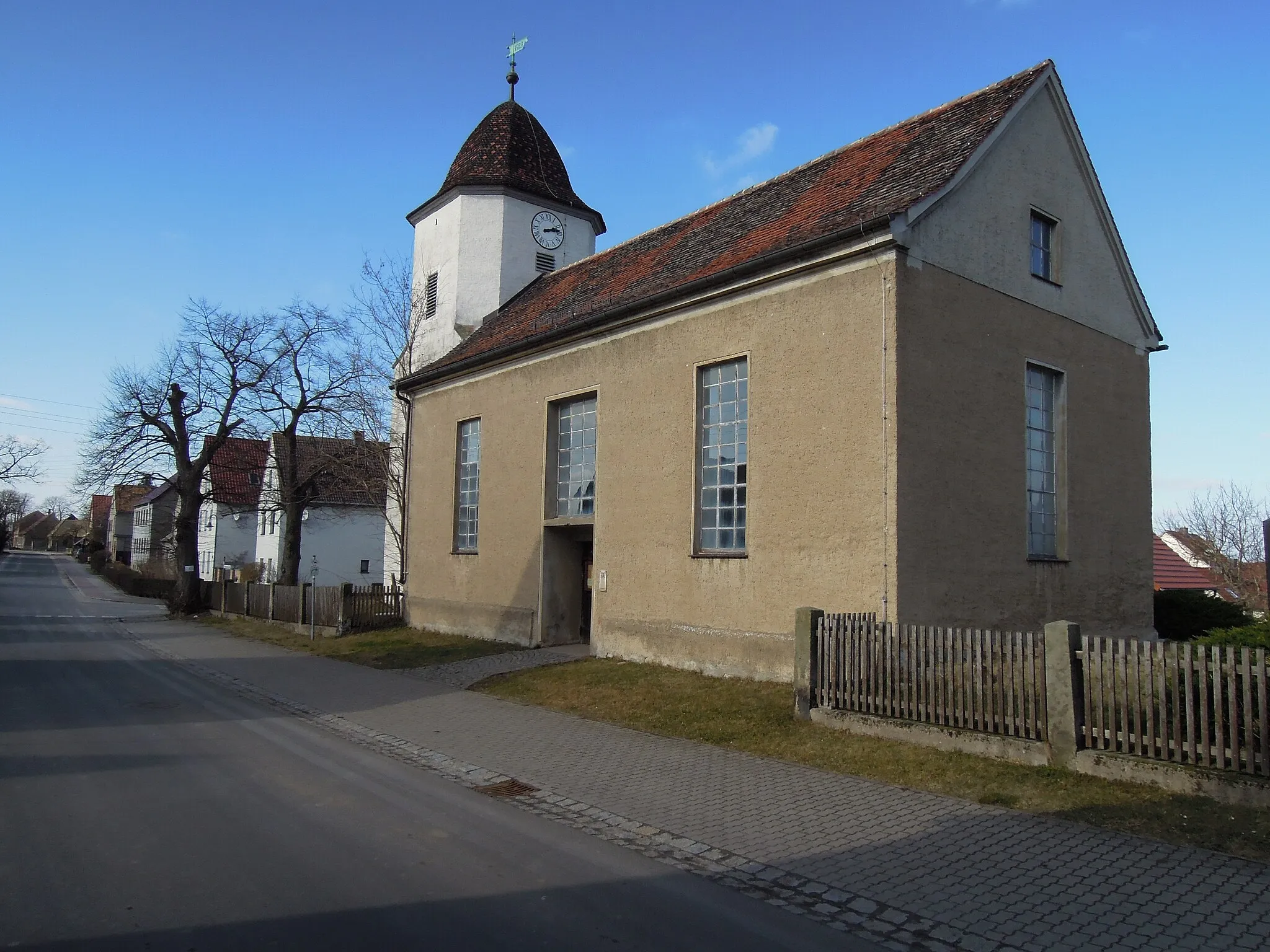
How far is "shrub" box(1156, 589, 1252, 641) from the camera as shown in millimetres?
16703

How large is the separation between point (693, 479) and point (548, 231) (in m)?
14.7

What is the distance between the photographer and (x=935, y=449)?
40.3ft

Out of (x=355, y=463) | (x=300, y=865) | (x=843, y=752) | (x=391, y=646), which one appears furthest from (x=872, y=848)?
(x=355, y=463)

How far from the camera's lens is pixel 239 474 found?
44.6 metres

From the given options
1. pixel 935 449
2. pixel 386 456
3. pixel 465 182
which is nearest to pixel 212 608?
pixel 386 456

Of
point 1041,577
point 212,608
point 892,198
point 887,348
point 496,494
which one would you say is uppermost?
point 892,198

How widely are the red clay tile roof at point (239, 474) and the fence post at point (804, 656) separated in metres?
27.2

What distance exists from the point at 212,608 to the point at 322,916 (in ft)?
99.9

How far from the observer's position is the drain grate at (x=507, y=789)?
7.97m

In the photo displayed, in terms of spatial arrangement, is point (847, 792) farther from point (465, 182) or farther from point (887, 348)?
point (465, 182)

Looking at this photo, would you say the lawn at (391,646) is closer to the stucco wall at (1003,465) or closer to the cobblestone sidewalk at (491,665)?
the cobblestone sidewalk at (491,665)

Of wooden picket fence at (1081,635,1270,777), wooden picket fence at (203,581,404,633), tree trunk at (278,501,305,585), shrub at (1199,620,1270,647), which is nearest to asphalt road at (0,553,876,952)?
wooden picket fence at (1081,635,1270,777)

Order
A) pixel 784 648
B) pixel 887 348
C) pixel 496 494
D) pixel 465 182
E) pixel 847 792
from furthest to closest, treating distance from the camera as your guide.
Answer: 1. pixel 465 182
2. pixel 496 494
3. pixel 784 648
4. pixel 887 348
5. pixel 847 792

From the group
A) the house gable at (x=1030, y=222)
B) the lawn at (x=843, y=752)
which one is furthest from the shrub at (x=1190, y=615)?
the lawn at (x=843, y=752)
